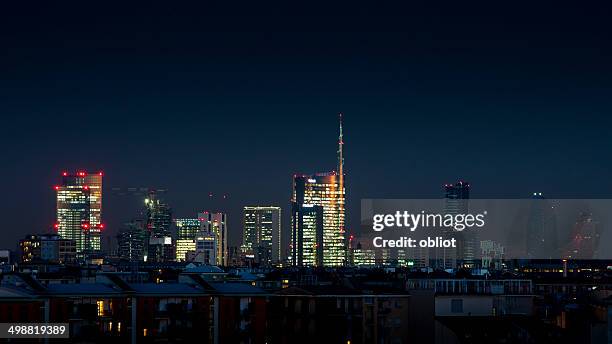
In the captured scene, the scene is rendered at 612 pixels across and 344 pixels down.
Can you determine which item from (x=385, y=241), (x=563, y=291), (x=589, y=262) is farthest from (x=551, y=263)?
(x=385, y=241)

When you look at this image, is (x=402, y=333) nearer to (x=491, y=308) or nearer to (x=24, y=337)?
(x=491, y=308)

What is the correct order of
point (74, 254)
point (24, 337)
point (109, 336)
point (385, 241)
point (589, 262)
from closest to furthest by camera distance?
point (24, 337), point (109, 336), point (385, 241), point (589, 262), point (74, 254)

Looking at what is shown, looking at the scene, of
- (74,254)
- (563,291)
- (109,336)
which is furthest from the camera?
(74,254)

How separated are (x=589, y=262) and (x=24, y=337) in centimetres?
10222

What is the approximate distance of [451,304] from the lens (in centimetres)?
4053

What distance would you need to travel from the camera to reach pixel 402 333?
136ft

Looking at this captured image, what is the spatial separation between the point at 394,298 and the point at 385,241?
145 inches

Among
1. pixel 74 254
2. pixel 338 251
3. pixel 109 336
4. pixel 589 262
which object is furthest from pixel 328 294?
pixel 338 251

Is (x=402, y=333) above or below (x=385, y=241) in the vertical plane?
below

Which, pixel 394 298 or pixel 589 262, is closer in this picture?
pixel 394 298

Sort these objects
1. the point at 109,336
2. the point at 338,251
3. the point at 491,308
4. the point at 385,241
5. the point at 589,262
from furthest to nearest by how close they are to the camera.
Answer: the point at 338,251
the point at 589,262
the point at 385,241
the point at 491,308
the point at 109,336

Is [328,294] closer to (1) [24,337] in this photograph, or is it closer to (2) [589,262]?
(1) [24,337]

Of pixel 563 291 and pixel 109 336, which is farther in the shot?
pixel 563 291

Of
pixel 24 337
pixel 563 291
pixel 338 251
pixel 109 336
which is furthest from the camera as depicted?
pixel 338 251
